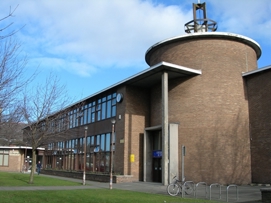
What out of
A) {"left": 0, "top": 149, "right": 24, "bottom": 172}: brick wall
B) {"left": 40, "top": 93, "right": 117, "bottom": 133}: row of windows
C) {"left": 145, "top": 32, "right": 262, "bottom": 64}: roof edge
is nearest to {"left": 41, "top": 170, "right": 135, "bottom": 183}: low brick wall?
{"left": 40, "top": 93, "right": 117, "bottom": 133}: row of windows

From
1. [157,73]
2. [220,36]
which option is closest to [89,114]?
[157,73]

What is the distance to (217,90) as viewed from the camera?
25.7 meters

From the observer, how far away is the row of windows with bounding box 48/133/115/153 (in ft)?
108

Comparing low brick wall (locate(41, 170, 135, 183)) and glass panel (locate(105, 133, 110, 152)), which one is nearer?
low brick wall (locate(41, 170, 135, 183))

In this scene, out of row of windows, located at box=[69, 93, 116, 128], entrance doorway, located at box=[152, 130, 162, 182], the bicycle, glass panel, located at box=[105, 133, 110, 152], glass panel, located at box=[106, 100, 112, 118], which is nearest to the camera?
the bicycle

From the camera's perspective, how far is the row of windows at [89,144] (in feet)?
108

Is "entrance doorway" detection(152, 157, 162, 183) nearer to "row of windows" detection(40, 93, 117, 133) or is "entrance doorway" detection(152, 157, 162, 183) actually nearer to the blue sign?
the blue sign

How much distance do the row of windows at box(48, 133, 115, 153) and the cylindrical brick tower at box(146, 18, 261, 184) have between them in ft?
28.0

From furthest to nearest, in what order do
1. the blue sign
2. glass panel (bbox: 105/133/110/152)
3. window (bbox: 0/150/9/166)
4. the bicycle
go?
window (bbox: 0/150/9/166), glass panel (bbox: 105/133/110/152), the blue sign, the bicycle

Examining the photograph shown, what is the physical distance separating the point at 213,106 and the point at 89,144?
1617cm

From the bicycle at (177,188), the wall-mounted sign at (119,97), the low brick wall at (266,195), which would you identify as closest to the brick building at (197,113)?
the wall-mounted sign at (119,97)

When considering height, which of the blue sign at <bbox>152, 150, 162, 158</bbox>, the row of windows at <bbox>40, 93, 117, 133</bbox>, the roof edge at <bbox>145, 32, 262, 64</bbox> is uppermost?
the roof edge at <bbox>145, 32, 262, 64</bbox>

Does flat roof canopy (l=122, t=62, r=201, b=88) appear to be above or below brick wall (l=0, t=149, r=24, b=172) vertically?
above

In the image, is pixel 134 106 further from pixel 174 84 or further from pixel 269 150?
pixel 269 150
